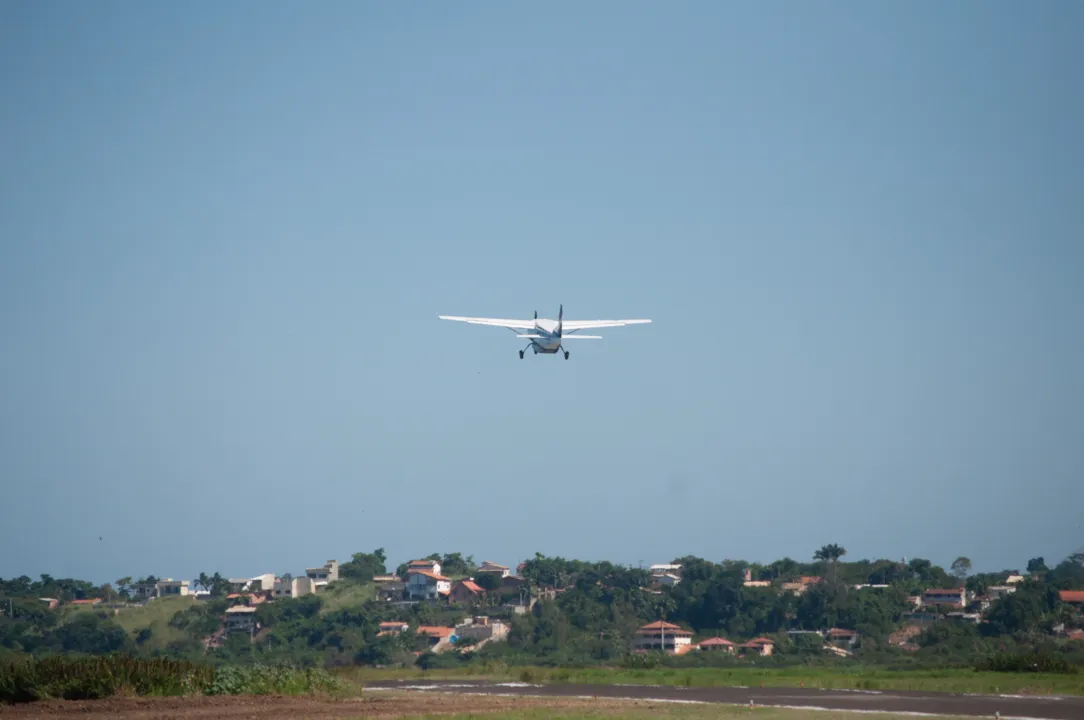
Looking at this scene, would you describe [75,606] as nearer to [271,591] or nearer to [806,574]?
[271,591]

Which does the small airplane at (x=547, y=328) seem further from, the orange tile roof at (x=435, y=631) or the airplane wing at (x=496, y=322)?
the orange tile roof at (x=435, y=631)

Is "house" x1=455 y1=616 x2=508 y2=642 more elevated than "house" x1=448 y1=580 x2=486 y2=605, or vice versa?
"house" x1=448 y1=580 x2=486 y2=605

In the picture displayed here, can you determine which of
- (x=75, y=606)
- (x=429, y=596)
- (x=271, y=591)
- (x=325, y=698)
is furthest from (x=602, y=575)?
(x=325, y=698)

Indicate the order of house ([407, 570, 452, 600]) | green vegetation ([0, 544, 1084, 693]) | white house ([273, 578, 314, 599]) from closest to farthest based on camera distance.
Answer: green vegetation ([0, 544, 1084, 693]) → white house ([273, 578, 314, 599]) → house ([407, 570, 452, 600])

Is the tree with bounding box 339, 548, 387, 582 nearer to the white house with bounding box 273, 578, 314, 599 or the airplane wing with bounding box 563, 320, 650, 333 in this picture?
the white house with bounding box 273, 578, 314, 599

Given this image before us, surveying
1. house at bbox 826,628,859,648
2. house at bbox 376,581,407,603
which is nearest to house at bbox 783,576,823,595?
house at bbox 826,628,859,648

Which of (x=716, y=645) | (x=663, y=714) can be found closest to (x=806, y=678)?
(x=663, y=714)
